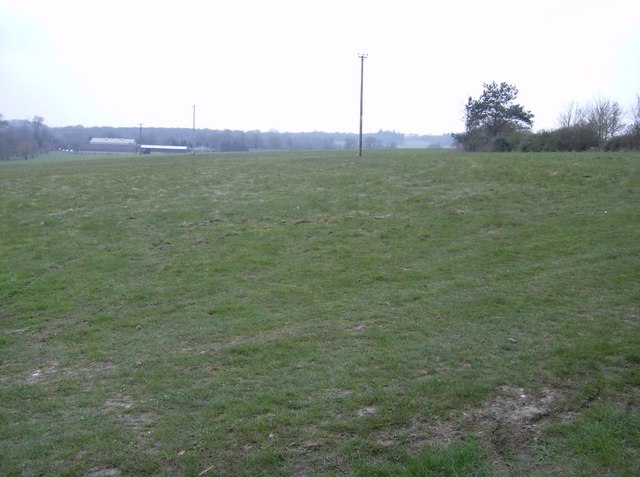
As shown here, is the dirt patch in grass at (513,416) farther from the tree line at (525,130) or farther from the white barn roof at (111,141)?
the white barn roof at (111,141)

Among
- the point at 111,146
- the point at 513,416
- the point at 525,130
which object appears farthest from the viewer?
the point at 111,146

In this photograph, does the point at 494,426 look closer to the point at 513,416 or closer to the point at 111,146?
the point at 513,416

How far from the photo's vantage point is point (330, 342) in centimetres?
762

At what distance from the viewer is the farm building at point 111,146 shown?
90769 mm

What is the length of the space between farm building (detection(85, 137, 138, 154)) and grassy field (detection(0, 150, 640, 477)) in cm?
7742

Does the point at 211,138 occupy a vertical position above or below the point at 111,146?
above

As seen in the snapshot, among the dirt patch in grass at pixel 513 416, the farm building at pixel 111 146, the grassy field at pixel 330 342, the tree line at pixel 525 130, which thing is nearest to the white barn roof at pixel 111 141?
the farm building at pixel 111 146

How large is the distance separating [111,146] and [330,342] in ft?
303

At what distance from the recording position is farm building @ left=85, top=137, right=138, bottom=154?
90.8m

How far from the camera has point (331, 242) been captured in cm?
1424

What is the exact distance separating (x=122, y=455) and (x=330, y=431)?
174 cm

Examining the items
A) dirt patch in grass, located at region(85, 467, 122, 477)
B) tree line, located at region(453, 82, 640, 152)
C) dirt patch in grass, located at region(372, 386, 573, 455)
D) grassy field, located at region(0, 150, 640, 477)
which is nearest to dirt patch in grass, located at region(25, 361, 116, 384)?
grassy field, located at region(0, 150, 640, 477)

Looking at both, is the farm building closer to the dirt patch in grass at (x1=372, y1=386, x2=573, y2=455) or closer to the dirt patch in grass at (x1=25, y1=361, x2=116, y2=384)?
the dirt patch in grass at (x1=25, y1=361, x2=116, y2=384)

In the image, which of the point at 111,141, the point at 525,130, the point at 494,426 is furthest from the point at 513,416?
the point at 111,141
